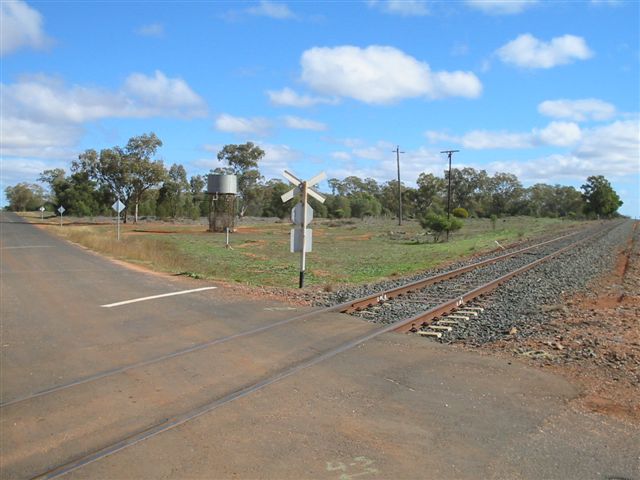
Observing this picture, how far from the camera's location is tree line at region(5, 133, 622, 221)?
7738 centimetres

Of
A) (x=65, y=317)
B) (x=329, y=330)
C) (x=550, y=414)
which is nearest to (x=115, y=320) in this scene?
(x=65, y=317)

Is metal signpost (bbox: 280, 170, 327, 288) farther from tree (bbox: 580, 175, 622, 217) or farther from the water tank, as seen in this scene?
tree (bbox: 580, 175, 622, 217)

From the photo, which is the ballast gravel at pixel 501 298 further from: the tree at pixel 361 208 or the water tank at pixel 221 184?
the tree at pixel 361 208

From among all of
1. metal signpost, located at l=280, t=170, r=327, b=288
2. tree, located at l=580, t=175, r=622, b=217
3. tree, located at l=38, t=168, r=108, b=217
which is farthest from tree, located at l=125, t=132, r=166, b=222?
tree, located at l=580, t=175, r=622, b=217

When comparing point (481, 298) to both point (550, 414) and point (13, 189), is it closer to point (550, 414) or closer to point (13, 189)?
point (550, 414)

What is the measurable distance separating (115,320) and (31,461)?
19.1 ft

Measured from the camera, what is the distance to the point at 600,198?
13462 centimetres

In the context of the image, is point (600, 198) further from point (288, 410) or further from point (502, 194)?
point (288, 410)

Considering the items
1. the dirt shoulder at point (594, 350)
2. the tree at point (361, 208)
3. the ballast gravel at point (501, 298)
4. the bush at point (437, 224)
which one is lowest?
the ballast gravel at point (501, 298)

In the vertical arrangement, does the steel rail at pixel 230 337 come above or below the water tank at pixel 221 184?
below

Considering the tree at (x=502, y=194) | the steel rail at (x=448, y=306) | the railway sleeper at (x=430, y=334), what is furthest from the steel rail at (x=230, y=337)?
the tree at (x=502, y=194)

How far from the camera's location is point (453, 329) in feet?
32.2

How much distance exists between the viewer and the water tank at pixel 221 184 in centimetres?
5409

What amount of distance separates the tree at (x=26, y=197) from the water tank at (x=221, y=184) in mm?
135767
